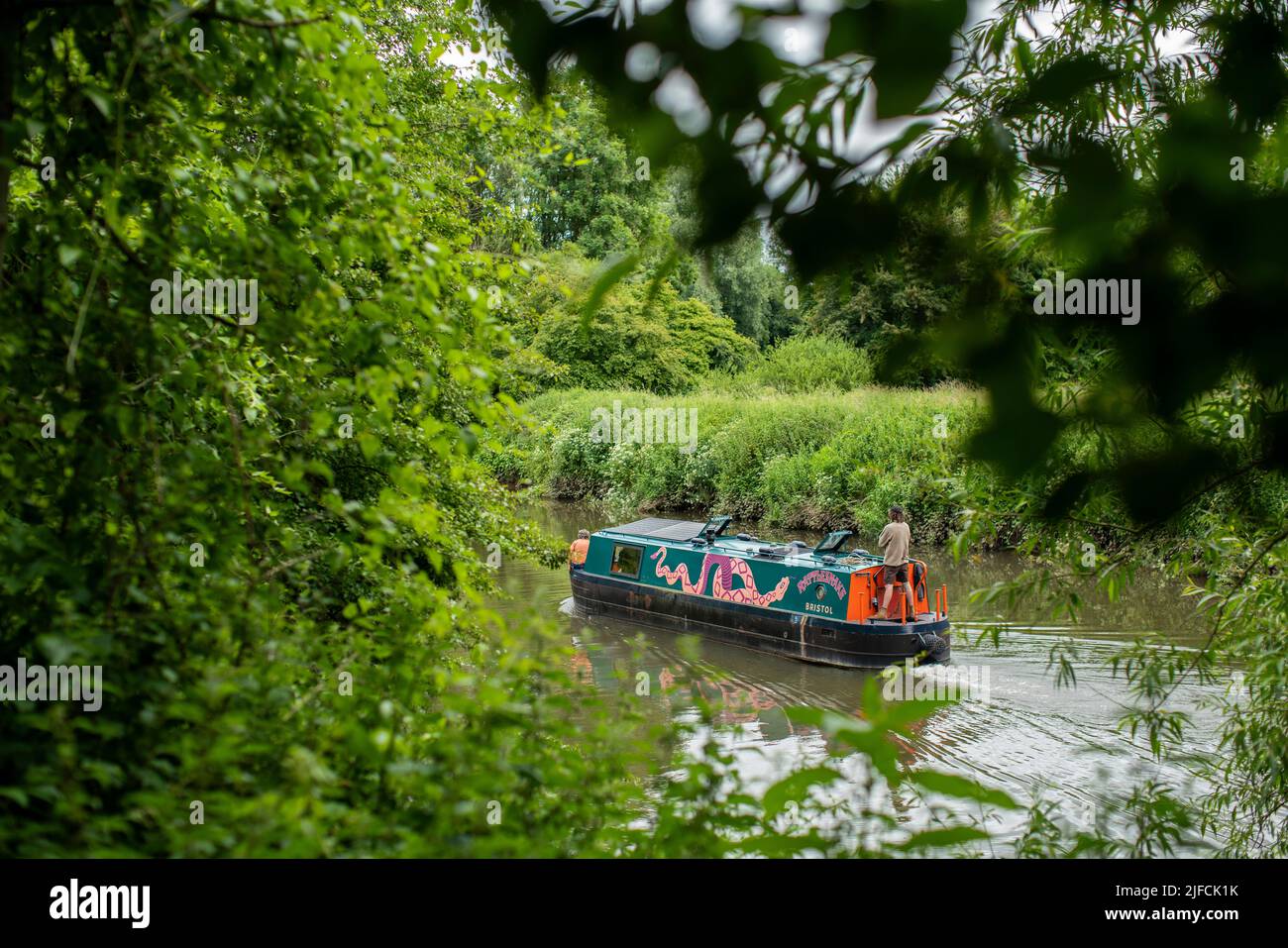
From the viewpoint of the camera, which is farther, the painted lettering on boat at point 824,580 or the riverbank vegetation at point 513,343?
the painted lettering on boat at point 824,580

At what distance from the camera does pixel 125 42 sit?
2697mm

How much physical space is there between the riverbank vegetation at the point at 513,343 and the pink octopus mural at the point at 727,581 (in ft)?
30.3

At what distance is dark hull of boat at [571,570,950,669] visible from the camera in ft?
43.5

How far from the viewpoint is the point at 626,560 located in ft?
56.0

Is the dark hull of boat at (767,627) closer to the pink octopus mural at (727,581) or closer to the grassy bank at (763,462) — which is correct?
the pink octopus mural at (727,581)

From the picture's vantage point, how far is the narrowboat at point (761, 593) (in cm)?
1338

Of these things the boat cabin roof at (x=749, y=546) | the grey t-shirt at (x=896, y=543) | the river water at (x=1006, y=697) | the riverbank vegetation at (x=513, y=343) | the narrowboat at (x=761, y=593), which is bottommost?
the river water at (x=1006, y=697)

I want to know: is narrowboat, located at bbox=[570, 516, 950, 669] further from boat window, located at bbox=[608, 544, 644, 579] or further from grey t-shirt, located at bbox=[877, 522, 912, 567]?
grey t-shirt, located at bbox=[877, 522, 912, 567]

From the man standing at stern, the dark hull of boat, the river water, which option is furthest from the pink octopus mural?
the man standing at stern

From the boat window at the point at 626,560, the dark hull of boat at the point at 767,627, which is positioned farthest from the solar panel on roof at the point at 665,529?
the dark hull of boat at the point at 767,627

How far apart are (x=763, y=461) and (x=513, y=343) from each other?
23.5m

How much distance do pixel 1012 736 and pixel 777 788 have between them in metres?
9.90

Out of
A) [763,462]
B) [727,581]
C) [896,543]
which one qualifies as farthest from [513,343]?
[763,462]
